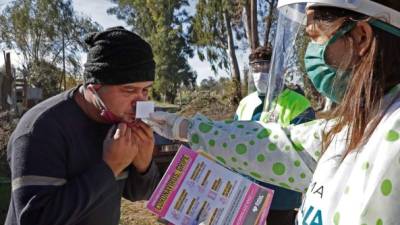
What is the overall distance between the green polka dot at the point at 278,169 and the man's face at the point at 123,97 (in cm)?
62

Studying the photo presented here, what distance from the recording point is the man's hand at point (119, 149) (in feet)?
5.57

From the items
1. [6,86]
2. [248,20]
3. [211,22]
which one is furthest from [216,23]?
[6,86]

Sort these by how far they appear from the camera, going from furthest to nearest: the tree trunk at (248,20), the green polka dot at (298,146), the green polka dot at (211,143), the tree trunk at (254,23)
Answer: the tree trunk at (248,20) < the tree trunk at (254,23) < the green polka dot at (211,143) < the green polka dot at (298,146)

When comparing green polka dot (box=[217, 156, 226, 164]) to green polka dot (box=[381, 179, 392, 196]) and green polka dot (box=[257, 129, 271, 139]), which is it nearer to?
green polka dot (box=[257, 129, 271, 139])

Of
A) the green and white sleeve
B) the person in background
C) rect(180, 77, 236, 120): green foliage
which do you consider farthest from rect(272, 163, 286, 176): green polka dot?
rect(180, 77, 236, 120): green foliage

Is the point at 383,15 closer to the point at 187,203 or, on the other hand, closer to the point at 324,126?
the point at 324,126

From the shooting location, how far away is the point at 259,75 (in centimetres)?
375

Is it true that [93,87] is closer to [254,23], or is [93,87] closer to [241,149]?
[241,149]

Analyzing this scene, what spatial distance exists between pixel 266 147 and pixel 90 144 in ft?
2.27

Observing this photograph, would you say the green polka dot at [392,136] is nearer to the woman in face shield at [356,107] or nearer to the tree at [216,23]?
the woman in face shield at [356,107]

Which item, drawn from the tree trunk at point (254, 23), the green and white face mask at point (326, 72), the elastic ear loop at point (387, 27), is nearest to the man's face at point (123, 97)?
the green and white face mask at point (326, 72)

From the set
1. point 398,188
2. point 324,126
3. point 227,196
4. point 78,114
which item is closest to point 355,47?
point 398,188

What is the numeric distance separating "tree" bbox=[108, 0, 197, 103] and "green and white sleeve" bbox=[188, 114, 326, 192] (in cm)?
3296

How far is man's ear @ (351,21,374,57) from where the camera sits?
3.44ft
